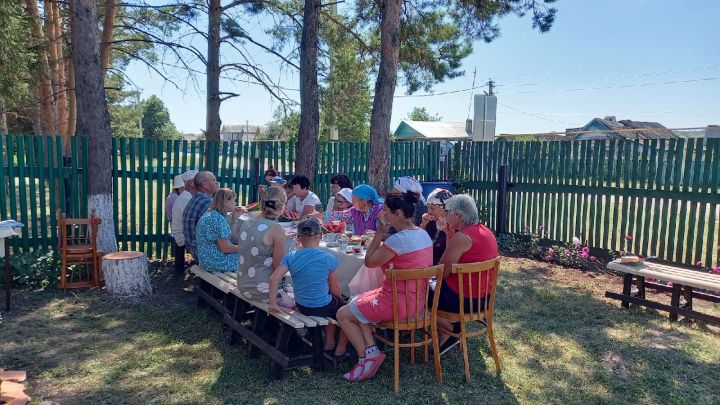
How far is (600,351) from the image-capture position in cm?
445

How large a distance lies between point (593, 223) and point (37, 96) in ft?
49.3

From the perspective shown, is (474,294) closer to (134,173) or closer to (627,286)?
(627,286)

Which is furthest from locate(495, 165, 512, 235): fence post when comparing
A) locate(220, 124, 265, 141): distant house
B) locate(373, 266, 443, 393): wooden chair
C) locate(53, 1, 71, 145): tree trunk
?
locate(220, 124, 265, 141): distant house

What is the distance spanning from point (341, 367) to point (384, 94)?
5221 millimetres

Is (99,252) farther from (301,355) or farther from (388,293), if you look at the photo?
(388,293)

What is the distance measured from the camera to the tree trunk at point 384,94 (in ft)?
26.4

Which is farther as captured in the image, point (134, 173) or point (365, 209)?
point (134, 173)

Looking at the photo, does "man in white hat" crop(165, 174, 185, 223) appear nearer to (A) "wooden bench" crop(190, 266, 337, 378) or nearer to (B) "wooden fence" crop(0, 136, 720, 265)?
(B) "wooden fence" crop(0, 136, 720, 265)

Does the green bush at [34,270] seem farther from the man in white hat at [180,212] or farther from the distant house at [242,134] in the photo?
the distant house at [242,134]

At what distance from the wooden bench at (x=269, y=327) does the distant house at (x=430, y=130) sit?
31.8 m

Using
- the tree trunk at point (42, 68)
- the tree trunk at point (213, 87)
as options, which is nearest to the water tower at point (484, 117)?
the tree trunk at point (213, 87)

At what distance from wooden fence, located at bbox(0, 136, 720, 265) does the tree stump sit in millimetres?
1529

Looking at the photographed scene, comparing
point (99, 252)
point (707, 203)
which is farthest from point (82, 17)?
point (707, 203)

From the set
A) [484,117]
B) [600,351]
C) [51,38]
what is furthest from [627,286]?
[51,38]
